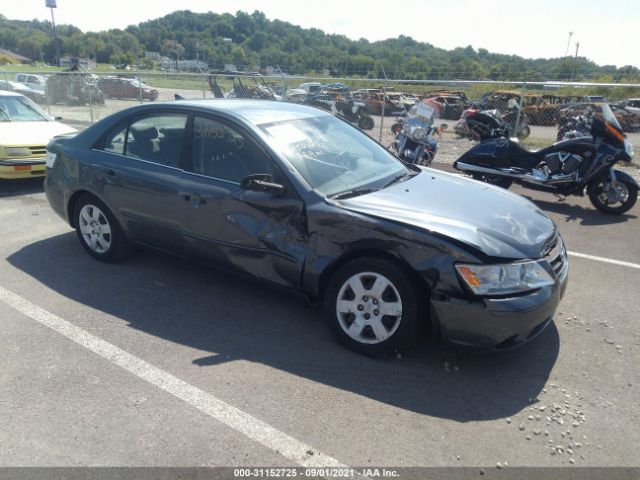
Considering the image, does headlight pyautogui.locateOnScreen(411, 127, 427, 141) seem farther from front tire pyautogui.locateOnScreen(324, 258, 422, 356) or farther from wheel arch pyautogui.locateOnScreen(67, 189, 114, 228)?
front tire pyautogui.locateOnScreen(324, 258, 422, 356)

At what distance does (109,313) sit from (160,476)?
1.90 m

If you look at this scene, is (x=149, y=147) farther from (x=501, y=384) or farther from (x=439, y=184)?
(x=501, y=384)

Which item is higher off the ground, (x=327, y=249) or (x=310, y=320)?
(x=327, y=249)

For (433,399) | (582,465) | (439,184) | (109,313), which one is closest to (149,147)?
(109,313)

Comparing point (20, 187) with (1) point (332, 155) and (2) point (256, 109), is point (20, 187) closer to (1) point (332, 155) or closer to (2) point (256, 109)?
(2) point (256, 109)

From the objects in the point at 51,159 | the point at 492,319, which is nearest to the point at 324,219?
A: the point at 492,319

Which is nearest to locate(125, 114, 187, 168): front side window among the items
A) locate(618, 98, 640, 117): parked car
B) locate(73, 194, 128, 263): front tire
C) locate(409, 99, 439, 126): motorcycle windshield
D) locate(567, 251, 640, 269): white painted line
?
locate(73, 194, 128, 263): front tire

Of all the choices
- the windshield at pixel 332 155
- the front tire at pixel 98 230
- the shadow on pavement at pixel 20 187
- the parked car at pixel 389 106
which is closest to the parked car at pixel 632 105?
the parked car at pixel 389 106

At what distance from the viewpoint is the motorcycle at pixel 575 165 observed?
6.82m

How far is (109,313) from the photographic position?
3.95 meters

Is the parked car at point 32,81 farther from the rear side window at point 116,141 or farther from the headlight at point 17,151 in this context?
the rear side window at point 116,141

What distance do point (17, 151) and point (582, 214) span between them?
8.38 meters

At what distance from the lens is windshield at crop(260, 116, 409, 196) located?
371cm

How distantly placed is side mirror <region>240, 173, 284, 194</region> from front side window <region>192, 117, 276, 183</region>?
8 centimetres
